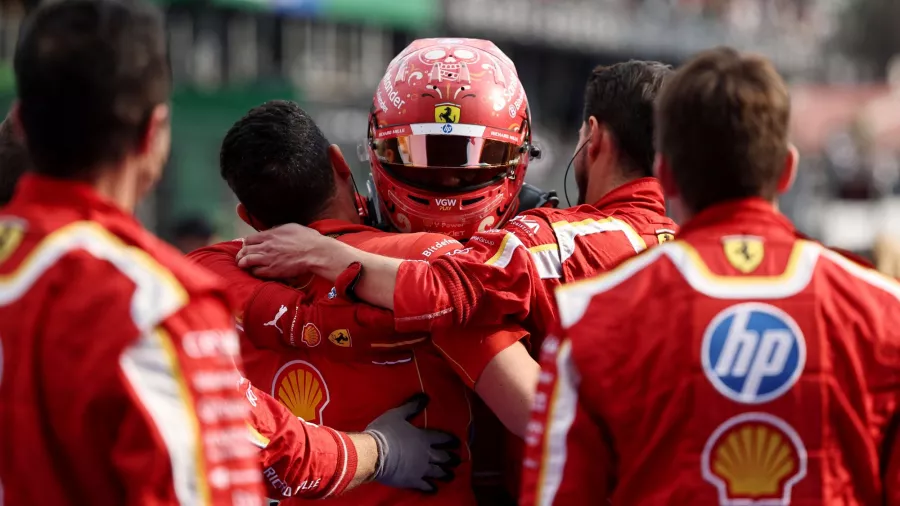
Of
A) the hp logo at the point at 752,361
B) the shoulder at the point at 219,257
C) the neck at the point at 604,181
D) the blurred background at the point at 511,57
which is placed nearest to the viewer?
the hp logo at the point at 752,361

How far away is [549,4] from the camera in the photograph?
3688 centimetres

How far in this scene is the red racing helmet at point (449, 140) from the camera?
376 centimetres

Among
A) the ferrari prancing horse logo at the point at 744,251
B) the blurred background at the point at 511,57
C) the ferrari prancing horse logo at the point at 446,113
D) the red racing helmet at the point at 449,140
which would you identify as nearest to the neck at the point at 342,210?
the red racing helmet at the point at 449,140

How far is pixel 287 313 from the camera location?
3.44 metres

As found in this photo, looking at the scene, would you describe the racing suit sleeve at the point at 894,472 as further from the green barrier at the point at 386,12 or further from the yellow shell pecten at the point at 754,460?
the green barrier at the point at 386,12

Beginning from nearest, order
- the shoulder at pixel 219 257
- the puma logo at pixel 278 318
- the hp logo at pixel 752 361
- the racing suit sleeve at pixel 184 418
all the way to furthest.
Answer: the racing suit sleeve at pixel 184 418 → the hp logo at pixel 752 361 → the puma logo at pixel 278 318 → the shoulder at pixel 219 257

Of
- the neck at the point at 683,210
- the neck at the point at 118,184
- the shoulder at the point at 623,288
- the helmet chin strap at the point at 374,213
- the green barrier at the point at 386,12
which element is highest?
the neck at the point at 118,184

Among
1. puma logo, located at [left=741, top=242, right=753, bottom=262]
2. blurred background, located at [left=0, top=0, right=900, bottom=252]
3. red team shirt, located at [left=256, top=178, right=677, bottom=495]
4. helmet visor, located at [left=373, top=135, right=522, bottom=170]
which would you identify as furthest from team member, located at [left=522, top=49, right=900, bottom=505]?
blurred background, located at [left=0, top=0, right=900, bottom=252]

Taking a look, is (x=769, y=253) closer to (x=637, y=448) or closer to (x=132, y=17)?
(x=637, y=448)

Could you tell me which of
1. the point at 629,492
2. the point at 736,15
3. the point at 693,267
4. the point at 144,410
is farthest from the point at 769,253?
the point at 736,15

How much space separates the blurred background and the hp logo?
75.9 inches

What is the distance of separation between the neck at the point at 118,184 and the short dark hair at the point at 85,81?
27 millimetres

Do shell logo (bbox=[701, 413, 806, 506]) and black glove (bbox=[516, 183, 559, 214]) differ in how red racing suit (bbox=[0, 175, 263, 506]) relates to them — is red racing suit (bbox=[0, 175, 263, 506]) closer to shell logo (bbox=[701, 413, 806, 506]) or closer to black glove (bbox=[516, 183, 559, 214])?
shell logo (bbox=[701, 413, 806, 506])

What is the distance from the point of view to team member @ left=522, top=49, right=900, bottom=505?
2.52 m
